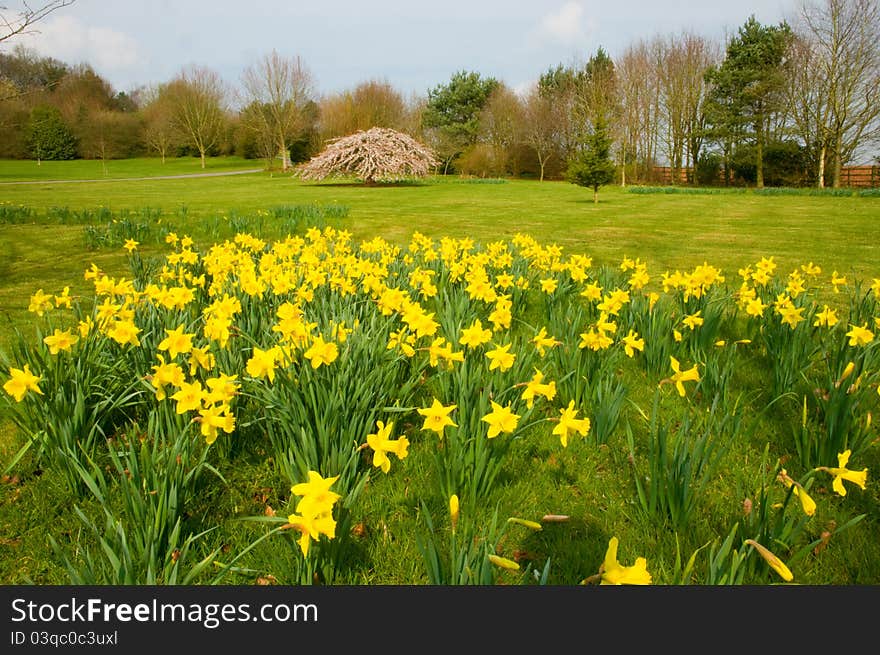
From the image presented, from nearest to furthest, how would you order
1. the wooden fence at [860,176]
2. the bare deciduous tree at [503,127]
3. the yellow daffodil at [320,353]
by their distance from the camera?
the yellow daffodil at [320,353] → the wooden fence at [860,176] → the bare deciduous tree at [503,127]

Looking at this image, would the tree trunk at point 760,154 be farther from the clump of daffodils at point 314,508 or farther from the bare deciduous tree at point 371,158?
the clump of daffodils at point 314,508

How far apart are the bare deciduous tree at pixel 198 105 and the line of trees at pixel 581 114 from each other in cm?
16

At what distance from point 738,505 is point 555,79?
48.5 meters

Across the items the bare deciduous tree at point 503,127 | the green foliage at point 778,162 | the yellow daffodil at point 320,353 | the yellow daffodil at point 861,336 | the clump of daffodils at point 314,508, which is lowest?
the clump of daffodils at point 314,508

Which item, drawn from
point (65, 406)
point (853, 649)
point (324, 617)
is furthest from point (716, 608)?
point (65, 406)

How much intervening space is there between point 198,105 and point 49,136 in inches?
390

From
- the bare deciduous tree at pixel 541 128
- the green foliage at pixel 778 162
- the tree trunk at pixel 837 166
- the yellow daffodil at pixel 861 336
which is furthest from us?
the bare deciduous tree at pixel 541 128

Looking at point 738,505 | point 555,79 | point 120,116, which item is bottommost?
point 738,505

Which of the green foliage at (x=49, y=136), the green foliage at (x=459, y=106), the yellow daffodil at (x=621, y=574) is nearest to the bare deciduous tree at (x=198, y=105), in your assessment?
the green foliage at (x=49, y=136)

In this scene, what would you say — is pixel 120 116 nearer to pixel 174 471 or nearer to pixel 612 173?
pixel 612 173

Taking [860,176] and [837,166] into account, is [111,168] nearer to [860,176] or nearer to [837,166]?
[837,166]

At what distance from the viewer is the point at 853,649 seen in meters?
1.29

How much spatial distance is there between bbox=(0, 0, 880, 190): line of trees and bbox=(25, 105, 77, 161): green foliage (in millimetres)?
150

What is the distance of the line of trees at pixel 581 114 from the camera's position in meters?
25.8
